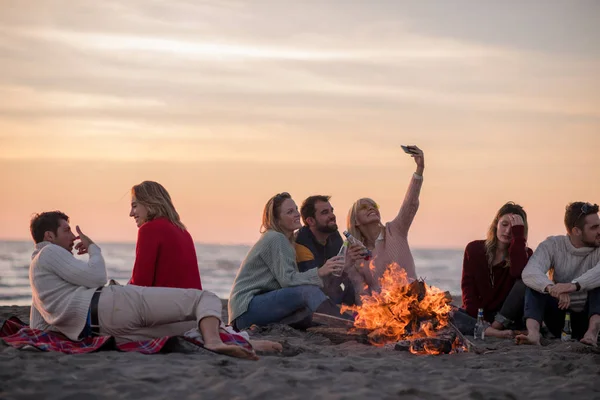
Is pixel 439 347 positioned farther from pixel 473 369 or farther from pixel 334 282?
pixel 334 282

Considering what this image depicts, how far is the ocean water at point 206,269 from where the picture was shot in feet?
71.4

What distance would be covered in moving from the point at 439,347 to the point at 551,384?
1561 mm

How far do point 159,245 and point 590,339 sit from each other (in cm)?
428

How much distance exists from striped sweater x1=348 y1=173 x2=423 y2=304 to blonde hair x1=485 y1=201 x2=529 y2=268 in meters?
0.92

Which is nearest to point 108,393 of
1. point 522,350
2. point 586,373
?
point 586,373

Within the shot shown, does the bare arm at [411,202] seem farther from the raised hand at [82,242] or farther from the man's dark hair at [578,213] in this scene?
the raised hand at [82,242]

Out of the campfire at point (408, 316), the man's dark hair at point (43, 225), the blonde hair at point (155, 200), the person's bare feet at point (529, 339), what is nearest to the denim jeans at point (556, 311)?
the person's bare feet at point (529, 339)

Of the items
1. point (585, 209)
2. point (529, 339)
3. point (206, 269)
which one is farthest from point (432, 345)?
point (206, 269)

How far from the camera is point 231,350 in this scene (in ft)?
21.9

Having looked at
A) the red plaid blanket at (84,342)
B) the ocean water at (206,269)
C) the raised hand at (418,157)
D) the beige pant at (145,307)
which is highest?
the raised hand at (418,157)

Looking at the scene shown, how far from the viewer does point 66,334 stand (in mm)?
6957

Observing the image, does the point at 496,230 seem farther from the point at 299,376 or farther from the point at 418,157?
the point at 299,376

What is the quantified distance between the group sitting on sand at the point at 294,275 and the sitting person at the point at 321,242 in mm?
14

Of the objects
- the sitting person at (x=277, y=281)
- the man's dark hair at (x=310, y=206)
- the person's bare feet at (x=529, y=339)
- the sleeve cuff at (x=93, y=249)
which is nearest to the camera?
the sleeve cuff at (x=93, y=249)
